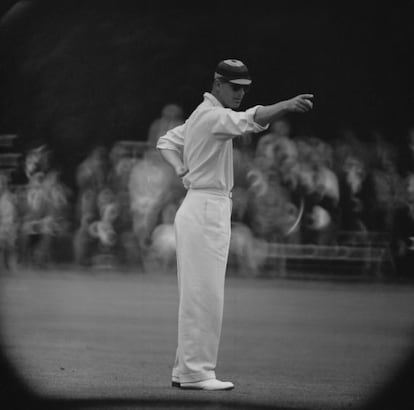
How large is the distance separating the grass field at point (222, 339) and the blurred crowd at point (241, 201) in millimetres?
631

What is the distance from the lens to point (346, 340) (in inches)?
381

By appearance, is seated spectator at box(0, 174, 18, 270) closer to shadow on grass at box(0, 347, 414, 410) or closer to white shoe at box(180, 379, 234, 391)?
shadow on grass at box(0, 347, 414, 410)

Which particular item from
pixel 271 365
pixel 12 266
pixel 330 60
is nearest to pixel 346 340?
pixel 271 365

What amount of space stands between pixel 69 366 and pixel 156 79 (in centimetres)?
857

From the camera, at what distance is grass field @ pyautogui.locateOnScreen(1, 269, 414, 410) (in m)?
6.72

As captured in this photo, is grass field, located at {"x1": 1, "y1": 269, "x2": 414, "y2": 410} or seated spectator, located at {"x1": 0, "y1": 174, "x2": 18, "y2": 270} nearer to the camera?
grass field, located at {"x1": 1, "y1": 269, "x2": 414, "y2": 410}

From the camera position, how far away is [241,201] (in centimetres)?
1571

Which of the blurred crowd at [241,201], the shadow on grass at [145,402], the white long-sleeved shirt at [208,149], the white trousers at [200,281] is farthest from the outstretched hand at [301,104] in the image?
the blurred crowd at [241,201]

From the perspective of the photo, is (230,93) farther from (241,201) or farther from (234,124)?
(241,201)

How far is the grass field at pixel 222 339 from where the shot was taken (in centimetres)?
672

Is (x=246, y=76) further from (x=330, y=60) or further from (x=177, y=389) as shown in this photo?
(x=330, y=60)

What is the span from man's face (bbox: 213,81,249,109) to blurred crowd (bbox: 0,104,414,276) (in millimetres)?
7851

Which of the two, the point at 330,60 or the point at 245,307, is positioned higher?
the point at 330,60

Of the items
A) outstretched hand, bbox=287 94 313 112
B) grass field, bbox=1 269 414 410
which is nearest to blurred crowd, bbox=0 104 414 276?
grass field, bbox=1 269 414 410
